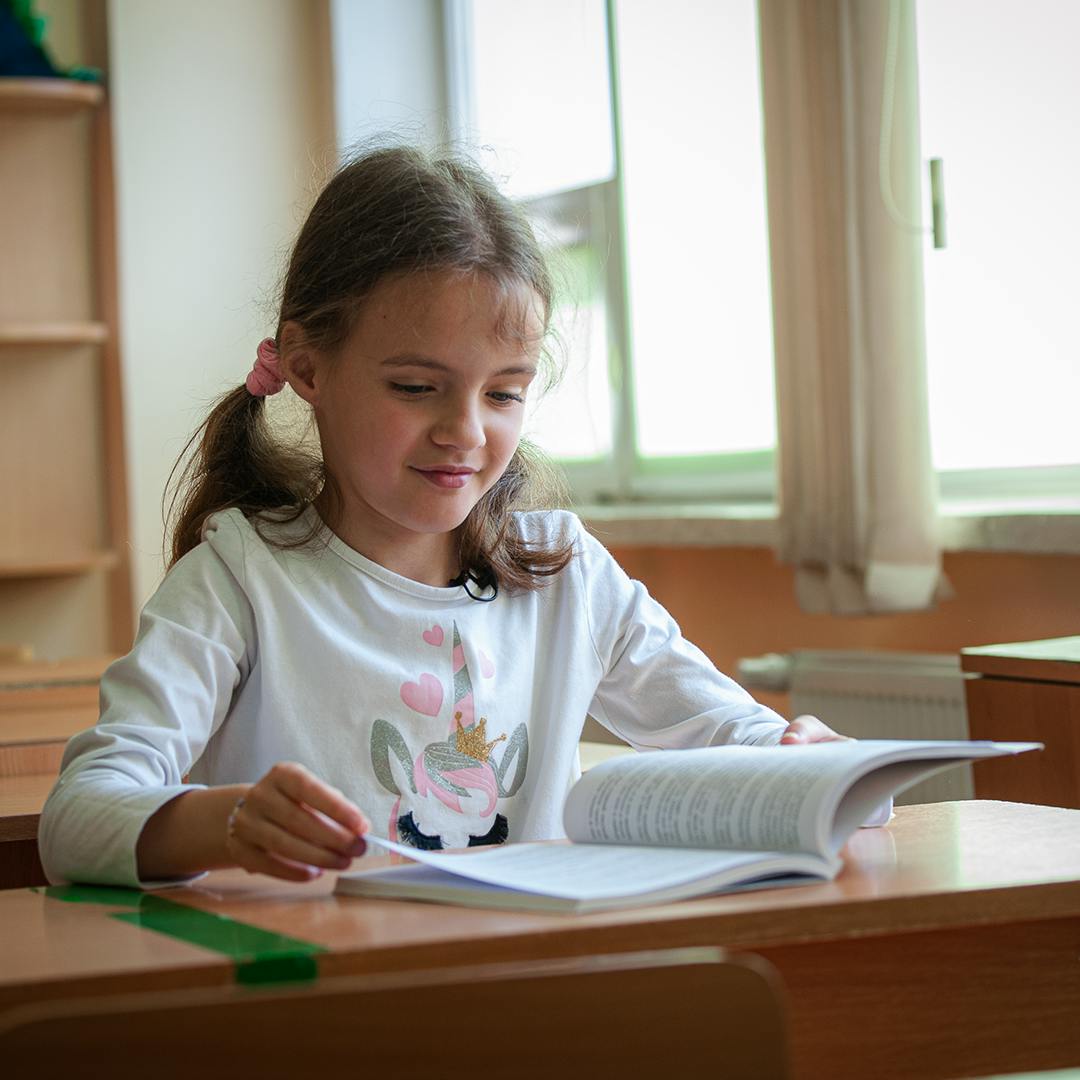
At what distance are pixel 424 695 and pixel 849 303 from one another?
145 centimetres

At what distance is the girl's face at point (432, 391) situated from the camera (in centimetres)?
138

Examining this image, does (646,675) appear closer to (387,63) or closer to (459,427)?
(459,427)

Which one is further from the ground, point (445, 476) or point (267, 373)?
point (267, 373)

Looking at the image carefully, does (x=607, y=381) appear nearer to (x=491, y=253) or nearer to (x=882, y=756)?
(x=491, y=253)

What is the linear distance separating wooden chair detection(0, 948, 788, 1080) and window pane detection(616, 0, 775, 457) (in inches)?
101

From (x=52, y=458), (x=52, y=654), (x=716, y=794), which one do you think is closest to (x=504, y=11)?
(x=52, y=458)

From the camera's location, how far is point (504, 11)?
4.22 metres

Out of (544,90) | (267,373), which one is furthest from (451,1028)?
(544,90)

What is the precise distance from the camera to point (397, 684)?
4.64ft

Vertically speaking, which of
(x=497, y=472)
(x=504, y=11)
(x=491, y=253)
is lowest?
(x=497, y=472)

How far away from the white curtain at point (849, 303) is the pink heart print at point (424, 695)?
129 centimetres

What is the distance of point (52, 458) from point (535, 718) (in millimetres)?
→ 3197

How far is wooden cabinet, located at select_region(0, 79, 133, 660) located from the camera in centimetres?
433

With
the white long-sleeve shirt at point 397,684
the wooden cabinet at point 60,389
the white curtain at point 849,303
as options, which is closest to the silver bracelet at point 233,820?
the white long-sleeve shirt at point 397,684
